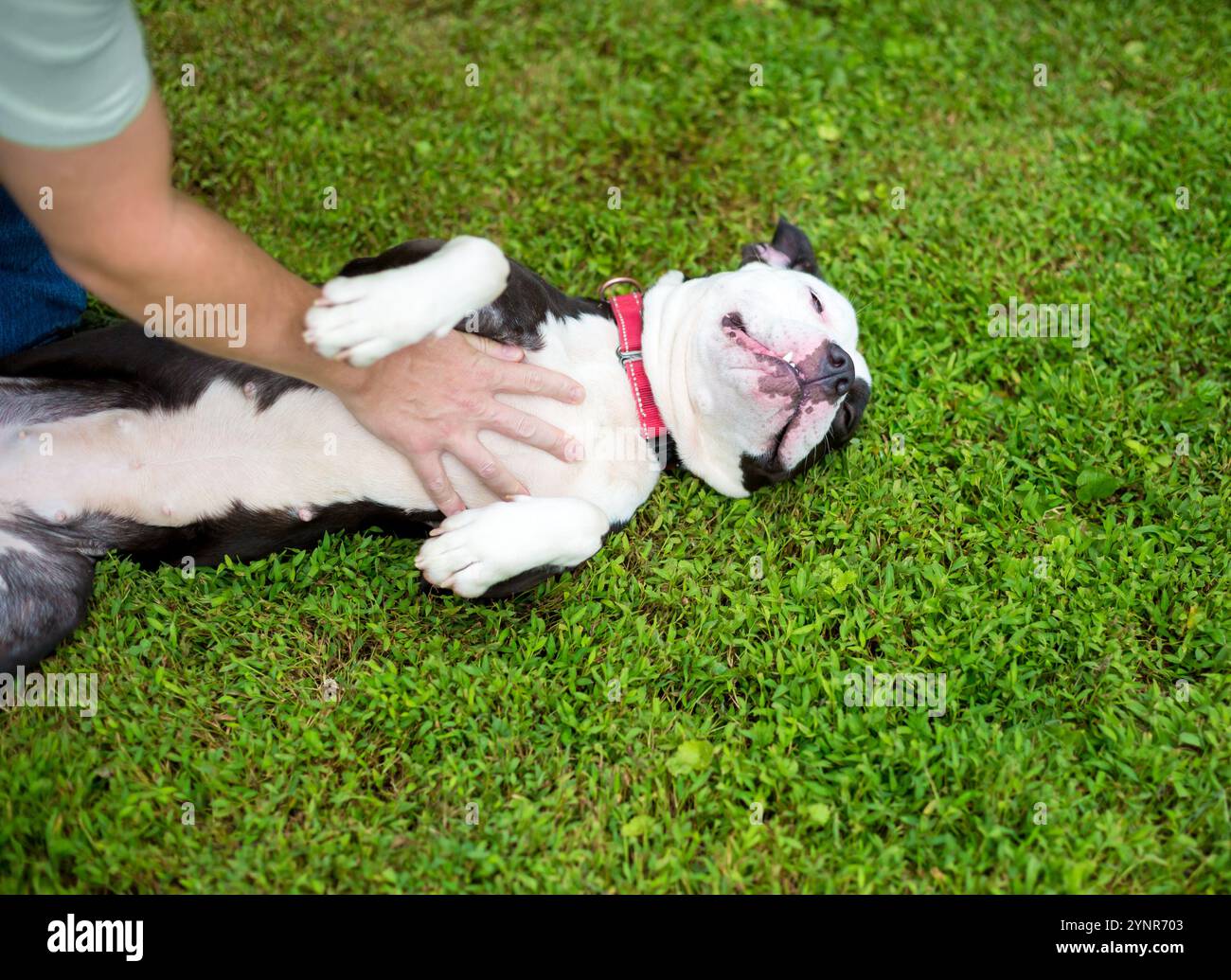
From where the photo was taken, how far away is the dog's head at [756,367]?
3.60 meters

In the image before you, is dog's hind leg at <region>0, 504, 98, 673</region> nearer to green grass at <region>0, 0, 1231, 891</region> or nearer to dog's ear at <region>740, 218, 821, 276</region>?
green grass at <region>0, 0, 1231, 891</region>

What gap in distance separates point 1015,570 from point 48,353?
3750 millimetres

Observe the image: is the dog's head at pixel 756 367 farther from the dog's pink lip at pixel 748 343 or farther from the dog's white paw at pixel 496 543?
the dog's white paw at pixel 496 543

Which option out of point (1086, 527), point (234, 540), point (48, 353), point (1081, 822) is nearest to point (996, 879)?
point (1081, 822)

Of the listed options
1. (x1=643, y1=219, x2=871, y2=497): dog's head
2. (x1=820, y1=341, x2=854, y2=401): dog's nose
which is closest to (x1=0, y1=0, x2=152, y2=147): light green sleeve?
(x1=643, y1=219, x2=871, y2=497): dog's head

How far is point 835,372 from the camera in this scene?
360 cm

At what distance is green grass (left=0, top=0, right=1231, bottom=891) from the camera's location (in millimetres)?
3182

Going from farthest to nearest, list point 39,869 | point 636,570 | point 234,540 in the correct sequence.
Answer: point 636,570 < point 234,540 < point 39,869

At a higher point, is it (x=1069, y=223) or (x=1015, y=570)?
(x=1069, y=223)

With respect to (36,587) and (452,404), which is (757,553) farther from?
(36,587)

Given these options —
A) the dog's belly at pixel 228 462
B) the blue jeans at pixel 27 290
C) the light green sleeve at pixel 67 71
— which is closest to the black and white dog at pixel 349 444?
the dog's belly at pixel 228 462

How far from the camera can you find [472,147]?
5.04 metres

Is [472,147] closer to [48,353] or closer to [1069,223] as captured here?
[48,353]

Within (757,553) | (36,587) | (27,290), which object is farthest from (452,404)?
(27,290)
